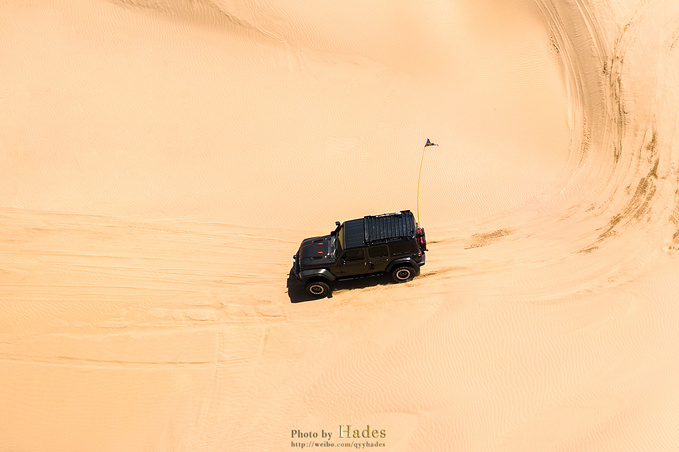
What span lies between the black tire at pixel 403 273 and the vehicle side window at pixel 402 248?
445 mm

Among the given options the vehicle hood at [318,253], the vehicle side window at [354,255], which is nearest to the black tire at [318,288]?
the vehicle hood at [318,253]

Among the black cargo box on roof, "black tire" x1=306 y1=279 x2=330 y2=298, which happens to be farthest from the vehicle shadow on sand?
the black cargo box on roof

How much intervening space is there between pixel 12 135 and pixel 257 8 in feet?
34.5

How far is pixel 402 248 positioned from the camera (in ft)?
36.2

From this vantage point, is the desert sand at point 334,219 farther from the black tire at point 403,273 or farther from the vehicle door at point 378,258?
the vehicle door at point 378,258

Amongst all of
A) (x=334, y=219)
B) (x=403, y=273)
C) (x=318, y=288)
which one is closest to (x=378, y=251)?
(x=403, y=273)

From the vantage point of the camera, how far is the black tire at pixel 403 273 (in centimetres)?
1134

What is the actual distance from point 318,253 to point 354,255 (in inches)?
41.1

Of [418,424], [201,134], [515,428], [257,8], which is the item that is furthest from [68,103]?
[515,428]

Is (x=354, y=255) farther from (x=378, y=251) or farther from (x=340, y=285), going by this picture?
(x=340, y=285)

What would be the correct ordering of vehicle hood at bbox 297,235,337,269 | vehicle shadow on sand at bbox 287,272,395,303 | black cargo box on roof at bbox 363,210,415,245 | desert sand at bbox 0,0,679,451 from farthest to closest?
vehicle shadow on sand at bbox 287,272,395,303, vehicle hood at bbox 297,235,337,269, black cargo box on roof at bbox 363,210,415,245, desert sand at bbox 0,0,679,451

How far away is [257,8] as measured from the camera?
672 inches

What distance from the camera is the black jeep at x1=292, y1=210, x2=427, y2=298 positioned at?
1100 centimetres

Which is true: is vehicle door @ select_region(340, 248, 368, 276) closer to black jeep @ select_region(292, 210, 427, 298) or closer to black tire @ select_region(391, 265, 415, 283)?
black jeep @ select_region(292, 210, 427, 298)
